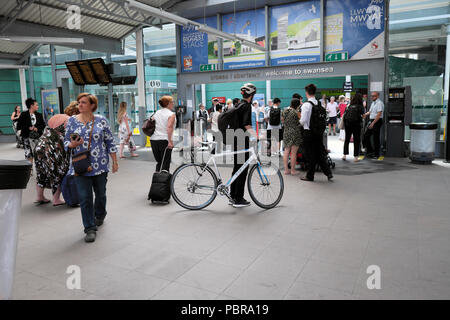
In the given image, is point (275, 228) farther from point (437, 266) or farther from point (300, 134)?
point (300, 134)

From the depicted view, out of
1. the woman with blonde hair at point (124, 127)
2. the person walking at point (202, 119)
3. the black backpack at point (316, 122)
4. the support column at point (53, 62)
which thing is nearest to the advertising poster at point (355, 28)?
the person walking at point (202, 119)

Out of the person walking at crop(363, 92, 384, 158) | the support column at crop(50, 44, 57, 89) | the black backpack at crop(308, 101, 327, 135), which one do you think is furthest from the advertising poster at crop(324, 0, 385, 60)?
the support column at crop(50, 44, 57, 89)

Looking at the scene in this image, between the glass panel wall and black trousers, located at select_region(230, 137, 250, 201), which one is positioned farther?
the glass panel wall

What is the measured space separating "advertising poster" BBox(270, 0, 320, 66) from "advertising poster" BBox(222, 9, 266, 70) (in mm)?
383

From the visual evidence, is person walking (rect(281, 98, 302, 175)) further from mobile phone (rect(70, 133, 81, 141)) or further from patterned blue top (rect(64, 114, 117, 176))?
mobile phone (rect(70, 133, 81, 141))

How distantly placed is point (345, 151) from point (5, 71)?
55.6ft

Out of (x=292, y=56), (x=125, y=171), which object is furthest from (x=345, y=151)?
(x=125, y=171)

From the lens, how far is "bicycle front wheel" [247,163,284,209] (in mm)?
4555

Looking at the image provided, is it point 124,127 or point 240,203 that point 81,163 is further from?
point 124,127

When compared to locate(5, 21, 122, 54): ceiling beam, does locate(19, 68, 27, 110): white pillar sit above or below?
below

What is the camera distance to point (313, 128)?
19.7 feet

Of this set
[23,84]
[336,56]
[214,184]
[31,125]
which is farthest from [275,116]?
[23,84]

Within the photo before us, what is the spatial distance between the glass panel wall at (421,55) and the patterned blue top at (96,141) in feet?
26.3

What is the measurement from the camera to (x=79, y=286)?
2660mm
